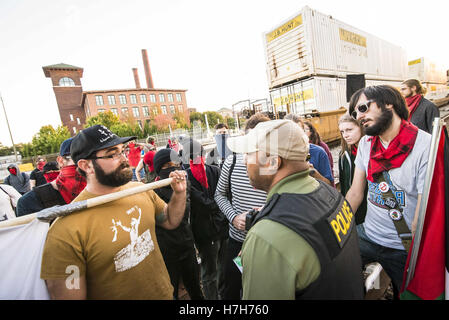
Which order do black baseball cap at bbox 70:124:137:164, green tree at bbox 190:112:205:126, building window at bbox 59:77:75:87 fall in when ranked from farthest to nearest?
green tree at bbox 190:112:205:126
building window at bbox 59:77:75:87
black baseball cap at bbox 70:124:137:164

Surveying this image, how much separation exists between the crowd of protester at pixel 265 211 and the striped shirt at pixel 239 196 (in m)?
0.01

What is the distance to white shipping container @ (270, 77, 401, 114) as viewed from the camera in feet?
34.6

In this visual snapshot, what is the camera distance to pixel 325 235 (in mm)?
A: 957

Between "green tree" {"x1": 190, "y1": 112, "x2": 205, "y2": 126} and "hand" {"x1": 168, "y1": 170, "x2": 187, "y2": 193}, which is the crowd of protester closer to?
"hand" {"x1": 168, "y1": 170, "x2": 187, "y2": 193}

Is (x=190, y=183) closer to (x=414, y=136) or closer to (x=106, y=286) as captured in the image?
(x=106, y=286)

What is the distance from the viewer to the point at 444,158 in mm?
1443

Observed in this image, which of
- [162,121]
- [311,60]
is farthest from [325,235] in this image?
[162,121]

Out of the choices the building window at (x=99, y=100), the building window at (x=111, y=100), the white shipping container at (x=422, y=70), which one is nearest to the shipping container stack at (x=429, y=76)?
the white shipping container at (x=422, y=70)

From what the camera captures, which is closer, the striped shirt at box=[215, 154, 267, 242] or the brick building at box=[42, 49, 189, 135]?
the striped shirt at box=[215, 154, 267, 242]

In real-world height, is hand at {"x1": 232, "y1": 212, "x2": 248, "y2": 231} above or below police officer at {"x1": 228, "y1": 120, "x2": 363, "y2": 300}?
below

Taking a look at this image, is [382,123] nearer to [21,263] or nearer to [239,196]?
[239,196]

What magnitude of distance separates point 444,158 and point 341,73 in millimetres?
12880

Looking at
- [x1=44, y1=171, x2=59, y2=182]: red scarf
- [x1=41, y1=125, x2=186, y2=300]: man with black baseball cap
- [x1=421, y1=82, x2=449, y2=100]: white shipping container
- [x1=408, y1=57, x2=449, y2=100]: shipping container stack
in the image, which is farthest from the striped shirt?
[x1=421, y1=82, x2=449, y2=100]: white shipping container
